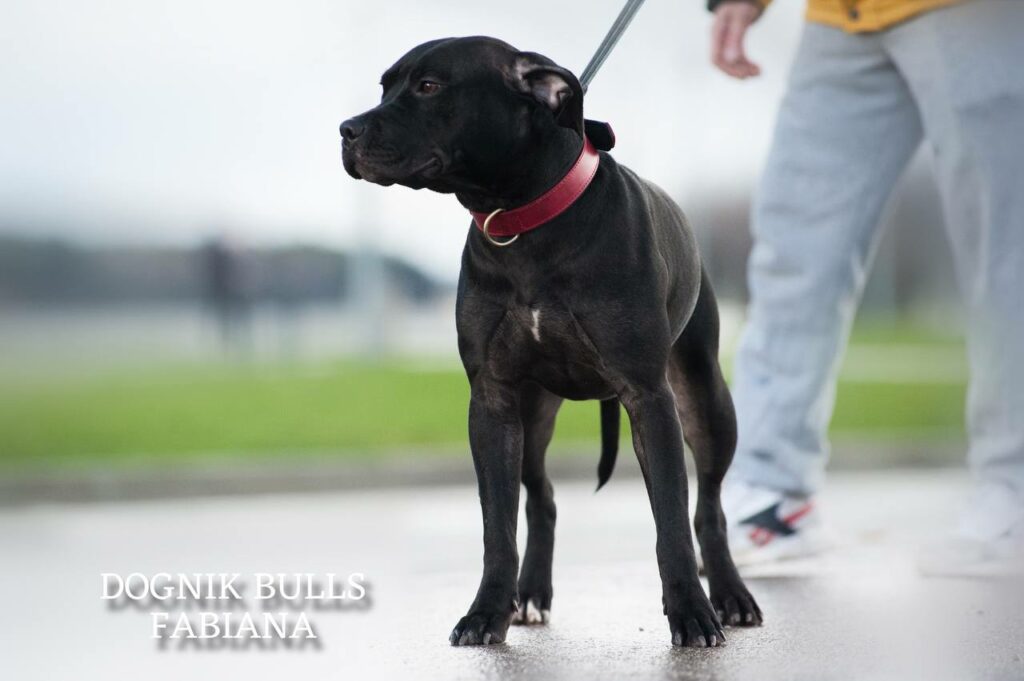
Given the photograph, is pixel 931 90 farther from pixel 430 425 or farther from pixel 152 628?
pixel 430 425

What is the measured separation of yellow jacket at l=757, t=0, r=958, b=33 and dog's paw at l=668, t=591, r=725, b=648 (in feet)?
7.23

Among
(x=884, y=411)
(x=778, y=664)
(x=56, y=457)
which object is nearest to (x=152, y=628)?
(x=778, y=664)

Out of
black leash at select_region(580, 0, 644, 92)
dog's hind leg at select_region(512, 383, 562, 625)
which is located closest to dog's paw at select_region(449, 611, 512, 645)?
dog's hind leg at select_region(512, 383, 562, 625)

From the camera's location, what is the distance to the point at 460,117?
325 centimetres

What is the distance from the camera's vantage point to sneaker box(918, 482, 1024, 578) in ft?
15.1

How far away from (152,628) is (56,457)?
7.23 metres

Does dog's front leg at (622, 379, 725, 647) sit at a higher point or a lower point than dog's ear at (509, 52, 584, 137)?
lower

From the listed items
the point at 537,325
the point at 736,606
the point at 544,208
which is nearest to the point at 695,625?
the point at 736,606

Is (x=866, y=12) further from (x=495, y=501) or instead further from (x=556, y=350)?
(x=495, y=501)

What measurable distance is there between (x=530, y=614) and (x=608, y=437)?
0.51 meters

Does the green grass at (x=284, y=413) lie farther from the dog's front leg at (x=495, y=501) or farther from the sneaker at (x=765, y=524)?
the dog's front leg at (x=495, y=501)

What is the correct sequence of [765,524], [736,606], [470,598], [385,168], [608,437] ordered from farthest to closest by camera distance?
[765,524] → [470,598] → [608,437] → [736,606] → [385,168]

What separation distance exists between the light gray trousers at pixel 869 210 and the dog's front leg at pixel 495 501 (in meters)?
1.62

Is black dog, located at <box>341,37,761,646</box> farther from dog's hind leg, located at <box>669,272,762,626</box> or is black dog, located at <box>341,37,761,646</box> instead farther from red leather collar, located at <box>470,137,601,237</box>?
dog's hind leg, located at <box>669,272,762,626</box>
